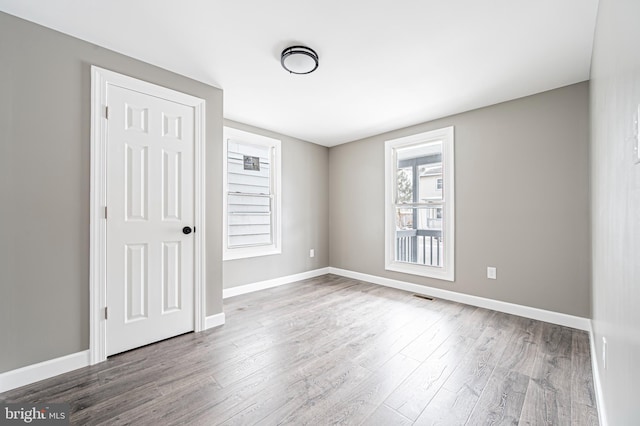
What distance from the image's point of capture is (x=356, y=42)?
2.11 metres

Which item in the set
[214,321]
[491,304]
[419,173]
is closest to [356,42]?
[419,173]

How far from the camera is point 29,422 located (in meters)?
1.51

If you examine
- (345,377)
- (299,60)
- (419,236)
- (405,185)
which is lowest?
(345,377)

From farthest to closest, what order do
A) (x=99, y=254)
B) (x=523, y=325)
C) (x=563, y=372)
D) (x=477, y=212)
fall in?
(x=477, y=212) < (x=523, y=325) < (x=99, y=254) < (x=563, y=372)

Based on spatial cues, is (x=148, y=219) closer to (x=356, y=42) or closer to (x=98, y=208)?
(x=98, y=208)

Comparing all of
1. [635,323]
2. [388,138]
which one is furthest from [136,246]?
[388,138]

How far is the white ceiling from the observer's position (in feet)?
5.79

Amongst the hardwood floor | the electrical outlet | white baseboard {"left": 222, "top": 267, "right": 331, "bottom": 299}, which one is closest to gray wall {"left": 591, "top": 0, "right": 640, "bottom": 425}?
the hardwood floor

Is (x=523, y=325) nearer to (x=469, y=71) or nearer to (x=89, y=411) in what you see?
(x=469, y=71)

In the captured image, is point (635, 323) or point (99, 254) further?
point (99, 254)

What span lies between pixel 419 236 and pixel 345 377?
9.25ft

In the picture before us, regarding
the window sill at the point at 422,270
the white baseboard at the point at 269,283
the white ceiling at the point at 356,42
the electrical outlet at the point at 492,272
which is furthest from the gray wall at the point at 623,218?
the white baseboard at the point at 269,283

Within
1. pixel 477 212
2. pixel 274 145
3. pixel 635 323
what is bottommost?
pixel 635 323

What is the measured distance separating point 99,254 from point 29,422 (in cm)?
105
